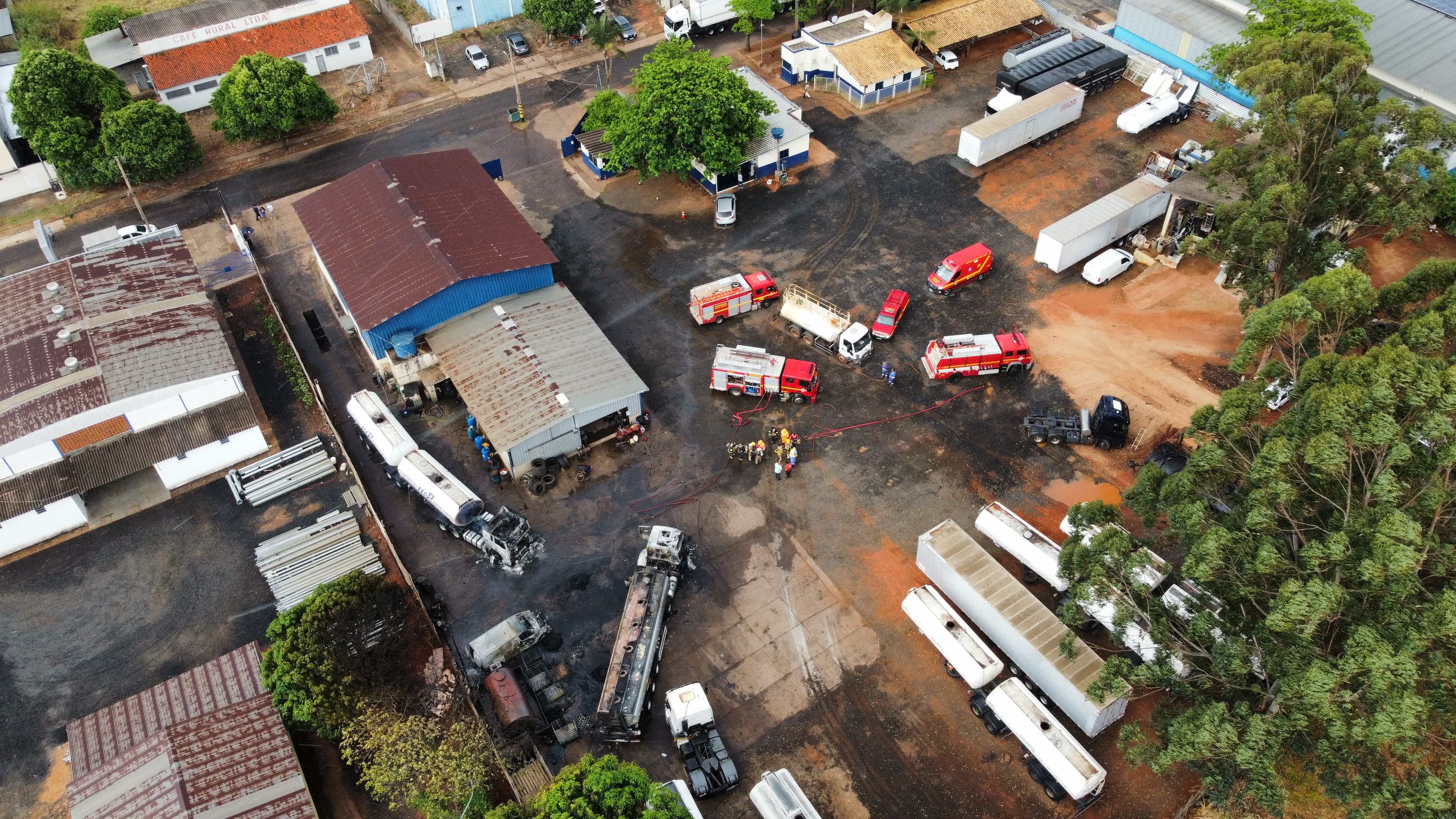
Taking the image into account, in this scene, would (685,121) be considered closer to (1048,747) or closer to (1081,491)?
(1081,491)

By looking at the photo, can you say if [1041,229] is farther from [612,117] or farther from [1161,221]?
[612,117]

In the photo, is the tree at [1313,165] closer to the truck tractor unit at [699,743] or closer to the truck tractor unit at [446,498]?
the truck tractor unit at [699,743]

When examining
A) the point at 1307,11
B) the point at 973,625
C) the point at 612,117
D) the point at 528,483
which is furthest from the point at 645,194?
the point at 1307,11

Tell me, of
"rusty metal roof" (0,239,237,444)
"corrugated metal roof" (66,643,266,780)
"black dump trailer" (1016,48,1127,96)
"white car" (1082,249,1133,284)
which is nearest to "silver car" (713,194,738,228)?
"white car" (1082,249,1133,284)

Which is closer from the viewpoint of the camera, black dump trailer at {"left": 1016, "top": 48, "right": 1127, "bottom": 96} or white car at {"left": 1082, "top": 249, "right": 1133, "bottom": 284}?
white car at {"left": 1082, "top": 249, "right": 1133, "bottom": 284}

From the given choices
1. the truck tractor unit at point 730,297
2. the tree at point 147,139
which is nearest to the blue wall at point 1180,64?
the truck tractor unit at point 730,297

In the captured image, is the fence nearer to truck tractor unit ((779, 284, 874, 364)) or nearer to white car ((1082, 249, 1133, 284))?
truck tractor unit ((779, 284, 874, 364))
